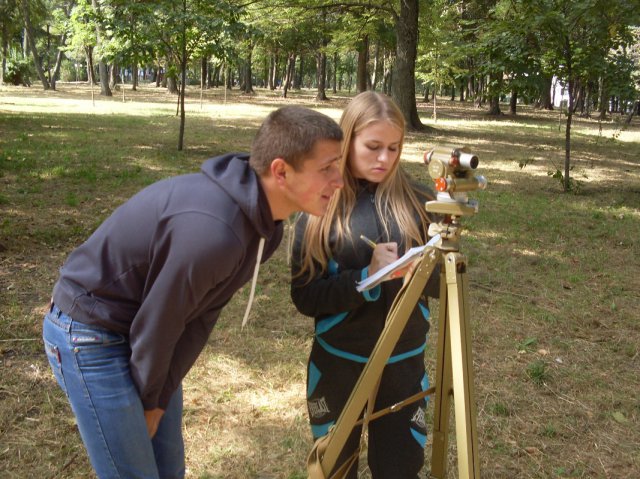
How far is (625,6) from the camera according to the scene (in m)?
7.91

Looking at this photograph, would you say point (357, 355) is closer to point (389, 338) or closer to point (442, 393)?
point (442, 393)

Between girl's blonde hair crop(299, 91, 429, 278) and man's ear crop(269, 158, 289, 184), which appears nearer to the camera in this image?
man's ear crop(269, 158, 289, 184)

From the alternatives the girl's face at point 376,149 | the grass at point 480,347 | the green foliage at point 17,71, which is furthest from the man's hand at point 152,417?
the green foliage at point 17,71

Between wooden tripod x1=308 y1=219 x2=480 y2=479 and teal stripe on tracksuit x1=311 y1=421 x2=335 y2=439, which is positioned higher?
wooden tripod x1=308 y1=219 x2=480 y2=479

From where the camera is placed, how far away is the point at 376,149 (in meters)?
2.11

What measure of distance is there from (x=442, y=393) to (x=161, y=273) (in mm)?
1027

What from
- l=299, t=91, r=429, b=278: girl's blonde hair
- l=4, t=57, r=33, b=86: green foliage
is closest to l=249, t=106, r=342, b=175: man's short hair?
l=299, t=91, r=429, b=278: girl's blonde hair

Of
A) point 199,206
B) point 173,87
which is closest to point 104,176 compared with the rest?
point 199,206

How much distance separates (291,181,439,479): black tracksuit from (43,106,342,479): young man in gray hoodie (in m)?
0.56

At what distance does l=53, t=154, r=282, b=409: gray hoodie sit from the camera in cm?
137

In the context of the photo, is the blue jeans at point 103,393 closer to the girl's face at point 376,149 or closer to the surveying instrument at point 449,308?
the surveying instrument at point 449,308

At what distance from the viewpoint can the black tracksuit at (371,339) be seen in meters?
2.13

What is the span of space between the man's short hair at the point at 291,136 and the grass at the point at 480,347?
6.52 ft

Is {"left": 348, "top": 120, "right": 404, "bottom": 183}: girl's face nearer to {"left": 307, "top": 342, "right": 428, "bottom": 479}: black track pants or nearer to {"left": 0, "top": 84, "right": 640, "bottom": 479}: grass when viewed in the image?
{"left": 307, "top": 342, "right": 428, "bottom": 479}: black track pants
